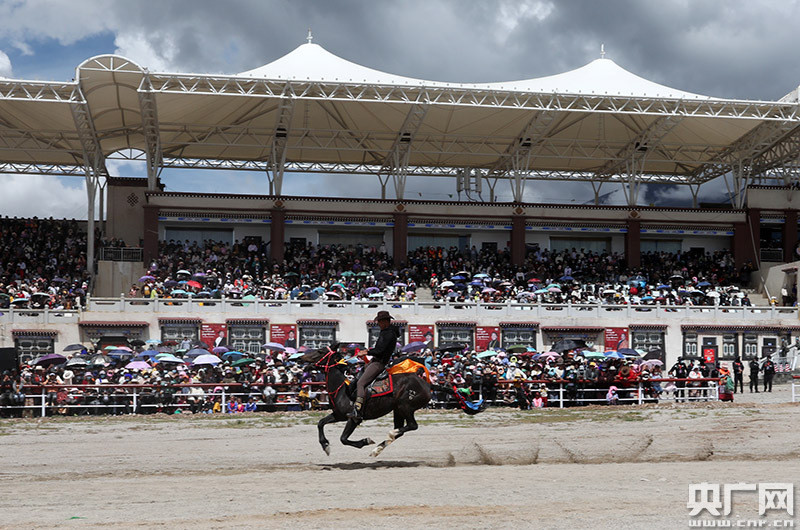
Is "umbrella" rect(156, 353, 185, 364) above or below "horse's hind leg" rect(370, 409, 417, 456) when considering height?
above

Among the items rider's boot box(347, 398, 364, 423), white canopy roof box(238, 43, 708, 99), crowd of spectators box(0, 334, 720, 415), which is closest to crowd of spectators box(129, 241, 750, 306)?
white canopy roof box(238, 43, 708, 99)

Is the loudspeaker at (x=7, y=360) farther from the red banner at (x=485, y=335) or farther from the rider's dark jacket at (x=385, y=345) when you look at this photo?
the red banner at (x=485, y=335)

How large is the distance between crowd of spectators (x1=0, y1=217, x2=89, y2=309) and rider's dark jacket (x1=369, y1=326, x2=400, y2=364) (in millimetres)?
29912

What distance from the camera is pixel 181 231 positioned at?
176 feet

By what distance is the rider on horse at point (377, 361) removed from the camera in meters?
14.4

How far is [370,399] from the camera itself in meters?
14.5

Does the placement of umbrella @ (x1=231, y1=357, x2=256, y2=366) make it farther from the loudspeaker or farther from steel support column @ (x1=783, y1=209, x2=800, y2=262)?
steel support column @ (x1=783, y1=209, x2=800, y2=262)

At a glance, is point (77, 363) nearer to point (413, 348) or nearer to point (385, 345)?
point (413, 348)

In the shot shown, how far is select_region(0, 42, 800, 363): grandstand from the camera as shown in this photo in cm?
4275

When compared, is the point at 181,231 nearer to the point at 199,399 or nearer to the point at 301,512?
the point at 199,399

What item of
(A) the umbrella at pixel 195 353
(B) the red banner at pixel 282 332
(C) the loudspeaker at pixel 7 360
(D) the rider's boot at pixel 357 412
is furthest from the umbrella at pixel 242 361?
(D) the rider's boot at pixel 357 412

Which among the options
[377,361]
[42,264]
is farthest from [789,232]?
[377,361]

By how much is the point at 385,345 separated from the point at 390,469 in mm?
2005

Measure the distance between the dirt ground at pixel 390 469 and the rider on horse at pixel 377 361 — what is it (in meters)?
1.01
